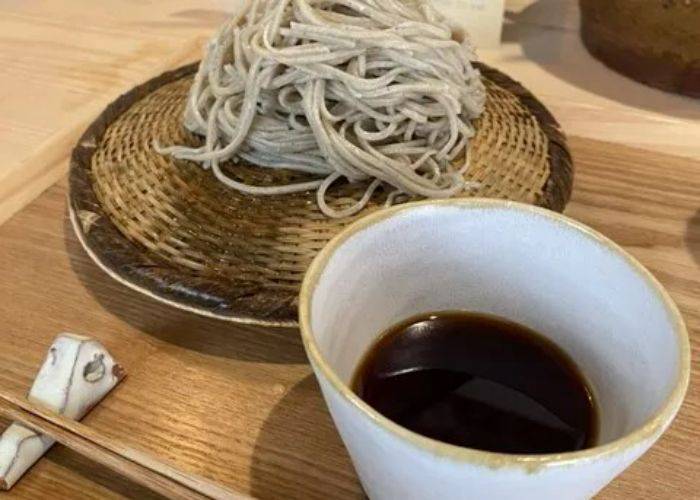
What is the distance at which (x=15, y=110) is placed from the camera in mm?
1083

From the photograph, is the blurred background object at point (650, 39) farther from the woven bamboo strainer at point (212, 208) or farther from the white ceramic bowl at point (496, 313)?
the white ceramic bowl at point (496, 313)

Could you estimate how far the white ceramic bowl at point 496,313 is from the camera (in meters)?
0.41

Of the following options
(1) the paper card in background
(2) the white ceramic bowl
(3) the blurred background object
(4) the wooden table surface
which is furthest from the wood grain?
(1) the paper card in background

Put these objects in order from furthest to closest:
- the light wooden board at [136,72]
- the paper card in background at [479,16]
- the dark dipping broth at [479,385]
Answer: the paper card in background at [479,16] → the light wooden board at [136,72] → the dark dipping broth at [479,385]

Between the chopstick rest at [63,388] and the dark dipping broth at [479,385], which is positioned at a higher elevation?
the dark dipping broth at [479,385]

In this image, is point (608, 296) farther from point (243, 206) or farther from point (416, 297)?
point (243, 206)

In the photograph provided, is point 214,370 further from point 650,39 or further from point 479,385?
point 650,39

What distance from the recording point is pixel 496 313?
0.62 meters

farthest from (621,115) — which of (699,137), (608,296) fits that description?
(608,296)

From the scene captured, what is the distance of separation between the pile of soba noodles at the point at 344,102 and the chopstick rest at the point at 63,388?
23 centimetres

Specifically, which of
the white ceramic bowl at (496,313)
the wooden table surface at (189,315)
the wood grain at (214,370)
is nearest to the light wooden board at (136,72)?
the wooden table surface at (189,315)

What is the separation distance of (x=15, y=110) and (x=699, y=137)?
0.98m

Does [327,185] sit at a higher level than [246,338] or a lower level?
higher

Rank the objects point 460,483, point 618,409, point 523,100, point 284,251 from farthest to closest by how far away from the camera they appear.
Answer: point 523,100 < point 284,251 < point 618,409 < point 460,483
